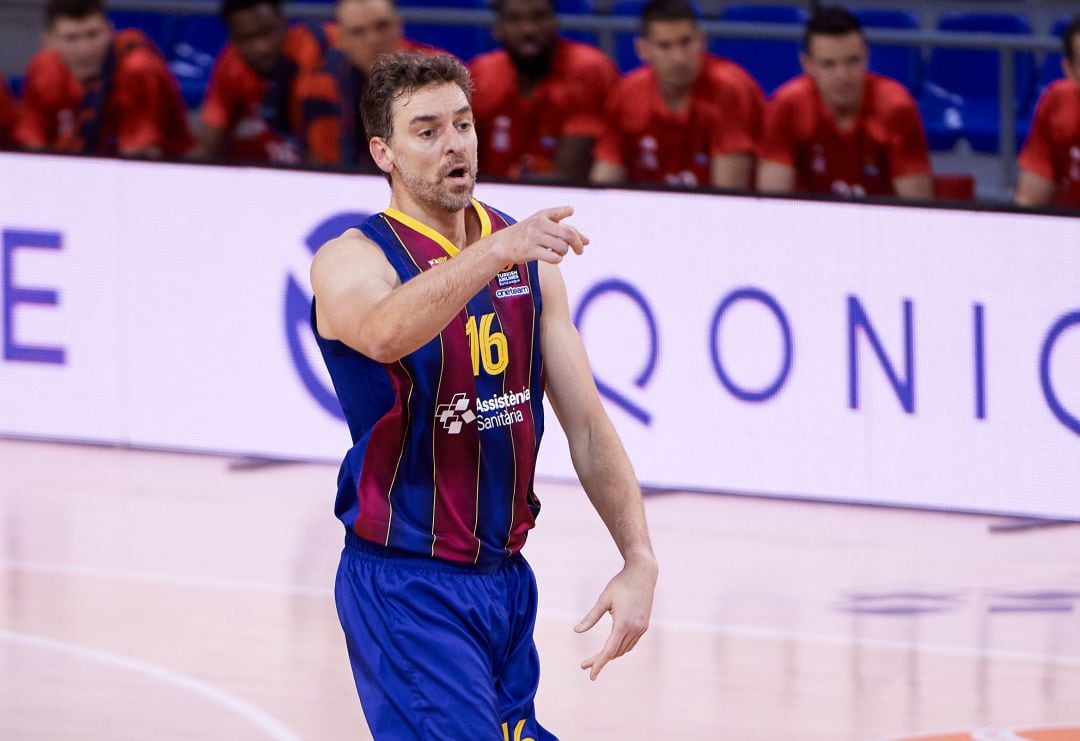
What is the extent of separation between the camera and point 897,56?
12.1 meters

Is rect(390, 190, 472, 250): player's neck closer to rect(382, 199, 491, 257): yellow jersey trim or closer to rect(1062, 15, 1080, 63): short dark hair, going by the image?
rect(382, 199, 491, 257): yellow jersey trim

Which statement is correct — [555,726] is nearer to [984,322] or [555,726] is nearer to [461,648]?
[461,648]

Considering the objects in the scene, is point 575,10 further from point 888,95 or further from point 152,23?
point 888,95

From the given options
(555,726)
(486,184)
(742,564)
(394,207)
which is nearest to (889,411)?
(742,564)

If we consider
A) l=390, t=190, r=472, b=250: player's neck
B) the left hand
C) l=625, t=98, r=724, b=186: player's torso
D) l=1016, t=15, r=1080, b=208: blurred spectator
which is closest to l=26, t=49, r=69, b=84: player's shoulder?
l=625, t=98, r=724, b=186: player's torso

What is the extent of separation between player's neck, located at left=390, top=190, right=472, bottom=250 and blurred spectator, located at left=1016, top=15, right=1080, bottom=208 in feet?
18.1

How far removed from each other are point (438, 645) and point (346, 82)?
21.8ft

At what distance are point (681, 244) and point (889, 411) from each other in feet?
3.74

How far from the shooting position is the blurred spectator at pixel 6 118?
11503mm

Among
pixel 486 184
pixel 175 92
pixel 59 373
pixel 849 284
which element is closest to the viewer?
pixel 849 284

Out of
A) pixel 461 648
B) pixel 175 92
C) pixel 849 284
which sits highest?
pixel 175 92

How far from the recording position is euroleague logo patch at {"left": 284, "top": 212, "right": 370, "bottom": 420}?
9.71m

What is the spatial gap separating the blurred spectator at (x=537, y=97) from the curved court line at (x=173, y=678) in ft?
12.3

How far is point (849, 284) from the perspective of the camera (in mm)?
8797
